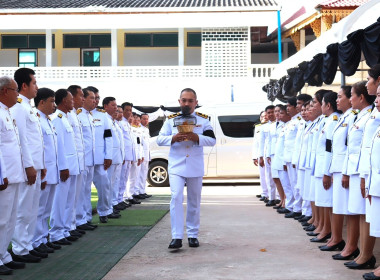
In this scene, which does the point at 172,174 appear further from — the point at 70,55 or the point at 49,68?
the point at 70,55

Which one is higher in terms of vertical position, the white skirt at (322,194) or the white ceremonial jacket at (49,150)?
the white ceremonial jacket at (49,150)

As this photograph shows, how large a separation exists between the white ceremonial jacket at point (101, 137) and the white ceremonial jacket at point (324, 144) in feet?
Answer: 12.0

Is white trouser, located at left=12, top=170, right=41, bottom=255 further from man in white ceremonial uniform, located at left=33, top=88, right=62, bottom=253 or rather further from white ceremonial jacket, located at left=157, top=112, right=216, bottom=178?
white ceremonial jacket, located at left=157, top=112, right=216, bottom=178

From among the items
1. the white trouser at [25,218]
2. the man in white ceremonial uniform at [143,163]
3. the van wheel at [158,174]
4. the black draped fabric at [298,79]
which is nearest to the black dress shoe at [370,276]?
the white trouser at [25,218]

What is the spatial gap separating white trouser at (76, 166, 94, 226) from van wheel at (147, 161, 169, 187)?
926 cm

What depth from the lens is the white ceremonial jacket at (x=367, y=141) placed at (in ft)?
21.5

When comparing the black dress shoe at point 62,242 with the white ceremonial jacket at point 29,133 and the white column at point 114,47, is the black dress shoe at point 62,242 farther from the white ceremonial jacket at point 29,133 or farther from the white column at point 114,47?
the white column at point 114,47

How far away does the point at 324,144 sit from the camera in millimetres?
8477

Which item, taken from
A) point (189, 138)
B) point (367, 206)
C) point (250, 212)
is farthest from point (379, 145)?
point (250, 212)

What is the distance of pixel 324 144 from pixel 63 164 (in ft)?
10.0

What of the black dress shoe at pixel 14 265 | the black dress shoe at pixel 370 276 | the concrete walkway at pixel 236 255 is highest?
the black dress shoe at pixel 370 276

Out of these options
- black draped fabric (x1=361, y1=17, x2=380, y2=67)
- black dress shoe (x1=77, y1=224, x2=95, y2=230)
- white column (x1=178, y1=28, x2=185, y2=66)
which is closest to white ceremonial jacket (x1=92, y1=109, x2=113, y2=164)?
black dress shoe (x1=77, y1=224, x2=95, y2=230)

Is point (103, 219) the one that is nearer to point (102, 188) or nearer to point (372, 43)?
point (102, 188)

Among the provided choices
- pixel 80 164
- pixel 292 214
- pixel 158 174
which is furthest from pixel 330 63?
pixel 158 174
